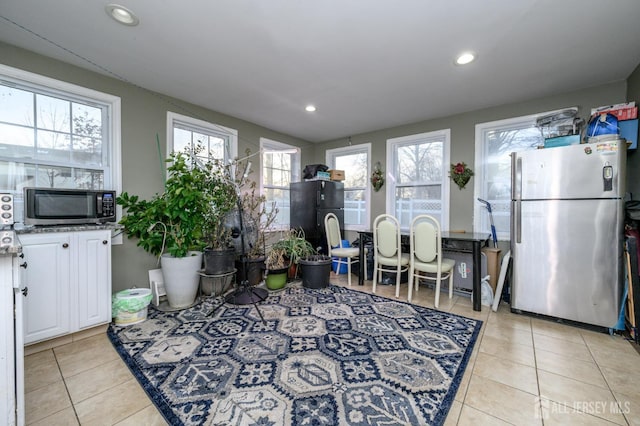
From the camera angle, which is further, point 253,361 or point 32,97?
point 32,97

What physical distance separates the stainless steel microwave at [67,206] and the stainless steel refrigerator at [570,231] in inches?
159

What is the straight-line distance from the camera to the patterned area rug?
1366 millimetres

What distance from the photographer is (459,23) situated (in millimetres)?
1889

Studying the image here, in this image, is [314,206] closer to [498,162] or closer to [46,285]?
[498,162]

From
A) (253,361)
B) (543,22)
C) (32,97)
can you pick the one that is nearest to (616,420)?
(253,361)

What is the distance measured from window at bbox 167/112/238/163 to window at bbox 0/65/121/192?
0.58 m

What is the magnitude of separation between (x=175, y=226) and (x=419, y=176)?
11.6 feet

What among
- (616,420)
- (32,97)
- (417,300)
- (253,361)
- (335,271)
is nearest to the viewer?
(616,420)

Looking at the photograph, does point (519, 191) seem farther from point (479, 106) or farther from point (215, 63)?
point (215, 63)

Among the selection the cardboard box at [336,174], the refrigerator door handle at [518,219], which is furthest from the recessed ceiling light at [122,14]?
the refrigerator door handle at [518,219]

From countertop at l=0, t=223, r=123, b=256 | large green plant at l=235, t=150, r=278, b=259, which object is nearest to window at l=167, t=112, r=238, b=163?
large green plant at l=235, t=150, r=278, b=259

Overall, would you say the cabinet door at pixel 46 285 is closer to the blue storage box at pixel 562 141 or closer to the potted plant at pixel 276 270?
the potted plant at pixel 276 270

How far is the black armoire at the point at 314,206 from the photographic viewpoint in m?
4.36

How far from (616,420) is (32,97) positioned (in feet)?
15.9
